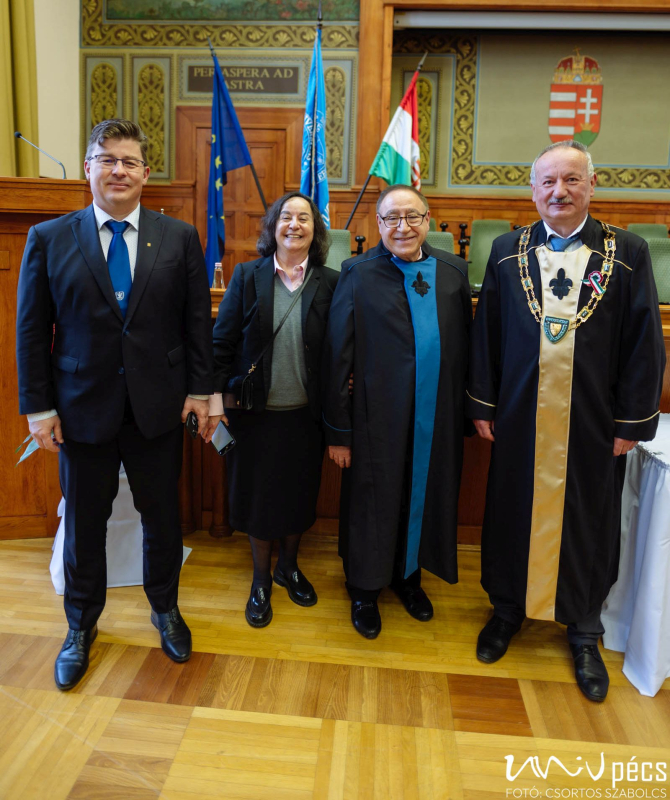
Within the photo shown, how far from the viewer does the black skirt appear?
2031mm

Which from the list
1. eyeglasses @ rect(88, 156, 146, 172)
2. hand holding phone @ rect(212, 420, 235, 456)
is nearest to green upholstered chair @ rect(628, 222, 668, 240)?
hand holding phone @ rect(212, 420, 235, 456)

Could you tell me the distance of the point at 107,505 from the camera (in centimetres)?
180

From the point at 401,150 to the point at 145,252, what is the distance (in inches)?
149

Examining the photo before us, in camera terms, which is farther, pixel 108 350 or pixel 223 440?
pixel 223 440

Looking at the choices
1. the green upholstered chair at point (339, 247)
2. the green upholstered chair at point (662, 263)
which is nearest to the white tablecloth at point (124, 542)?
the green upholstered chair at point (339, 247)

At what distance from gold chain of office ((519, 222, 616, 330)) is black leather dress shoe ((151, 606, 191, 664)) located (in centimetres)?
143

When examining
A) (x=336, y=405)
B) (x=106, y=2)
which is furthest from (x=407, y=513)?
(x=106, y=2)

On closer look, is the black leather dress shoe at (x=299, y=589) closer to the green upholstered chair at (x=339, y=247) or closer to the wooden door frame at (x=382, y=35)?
the green upholstered chair at (x=339, y=247)

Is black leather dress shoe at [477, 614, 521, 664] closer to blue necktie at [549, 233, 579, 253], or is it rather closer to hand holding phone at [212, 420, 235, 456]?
hand holding phone at [212, 420, 235, 456]

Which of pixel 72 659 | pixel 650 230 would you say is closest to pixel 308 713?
pixel 72 659

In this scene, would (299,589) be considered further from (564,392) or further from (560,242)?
(560,242)

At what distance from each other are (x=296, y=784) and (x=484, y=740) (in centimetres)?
50

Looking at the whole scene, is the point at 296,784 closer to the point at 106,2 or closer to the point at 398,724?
the point at 398,724

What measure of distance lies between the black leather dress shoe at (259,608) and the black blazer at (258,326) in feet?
2.16
